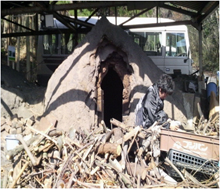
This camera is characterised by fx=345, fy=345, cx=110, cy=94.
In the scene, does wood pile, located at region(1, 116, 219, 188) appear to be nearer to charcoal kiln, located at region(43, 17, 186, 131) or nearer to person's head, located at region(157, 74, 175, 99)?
person's head, located at region(157, 74, 175, 99)

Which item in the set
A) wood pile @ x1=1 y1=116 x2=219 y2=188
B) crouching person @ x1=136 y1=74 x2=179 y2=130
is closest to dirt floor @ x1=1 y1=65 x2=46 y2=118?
wood pile @ x1=1 y1=116 x2=219 y2=188

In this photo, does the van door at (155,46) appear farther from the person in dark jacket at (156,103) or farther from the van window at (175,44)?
the person in dark jacket at (156,103)

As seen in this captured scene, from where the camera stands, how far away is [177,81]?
373 inches

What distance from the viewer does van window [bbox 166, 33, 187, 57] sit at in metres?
14.0

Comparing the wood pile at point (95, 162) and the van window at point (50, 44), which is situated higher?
the van window at point (50, 44)

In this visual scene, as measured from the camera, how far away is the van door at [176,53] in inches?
546

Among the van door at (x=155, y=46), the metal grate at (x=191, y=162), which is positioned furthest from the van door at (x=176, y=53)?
the metal grate at (x=191, y=162)

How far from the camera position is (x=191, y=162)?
4.89 meters

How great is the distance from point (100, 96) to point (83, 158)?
279cm

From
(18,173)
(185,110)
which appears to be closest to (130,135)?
(18,173)

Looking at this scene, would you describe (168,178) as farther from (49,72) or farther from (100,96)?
(49,72)

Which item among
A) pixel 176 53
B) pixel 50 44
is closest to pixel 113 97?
pixel 176 53

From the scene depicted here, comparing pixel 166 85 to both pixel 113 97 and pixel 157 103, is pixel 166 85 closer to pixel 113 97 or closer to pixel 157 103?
pixel 157 103

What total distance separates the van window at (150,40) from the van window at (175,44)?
368 mm
